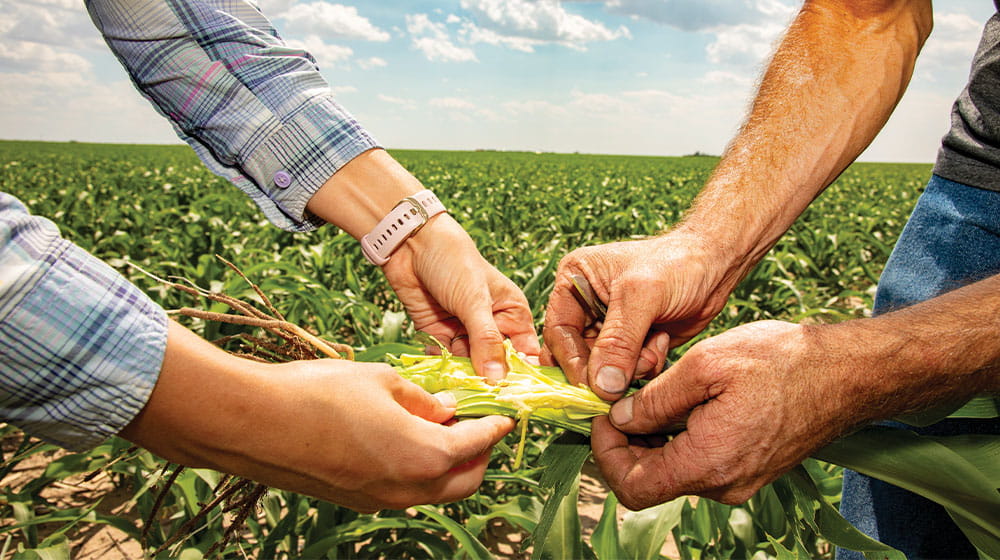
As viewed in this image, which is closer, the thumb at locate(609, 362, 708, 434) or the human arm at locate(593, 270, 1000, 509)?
the human arm at locate(593, 270, 1000, 509)

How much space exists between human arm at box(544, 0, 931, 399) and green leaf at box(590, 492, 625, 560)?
1.63ft

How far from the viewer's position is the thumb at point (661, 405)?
1337 mm

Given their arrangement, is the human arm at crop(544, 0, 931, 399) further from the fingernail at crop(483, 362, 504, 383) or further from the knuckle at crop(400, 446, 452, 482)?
the knuckle at crop(400, 446, 452, 482)

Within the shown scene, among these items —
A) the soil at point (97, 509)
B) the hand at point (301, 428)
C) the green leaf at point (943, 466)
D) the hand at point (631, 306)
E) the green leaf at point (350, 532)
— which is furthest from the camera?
the soil at point (97, 509)

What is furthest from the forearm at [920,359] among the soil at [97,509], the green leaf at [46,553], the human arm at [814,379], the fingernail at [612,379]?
the soil at [97,509]

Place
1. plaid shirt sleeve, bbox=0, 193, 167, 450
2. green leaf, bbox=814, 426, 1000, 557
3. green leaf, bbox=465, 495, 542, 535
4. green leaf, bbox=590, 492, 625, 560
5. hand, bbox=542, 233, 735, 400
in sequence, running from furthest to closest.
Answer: green leaf, bbox=465, 495, 542, 535
green leaf, bbox=590, 492, 625, 560
hand, bbox=542, 233, 735, 400
green leaf, bbox=814, 426, 1000, 557
plaid shirt sleeve, bbox=0, 193, 167, 450

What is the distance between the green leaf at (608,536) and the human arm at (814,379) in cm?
63

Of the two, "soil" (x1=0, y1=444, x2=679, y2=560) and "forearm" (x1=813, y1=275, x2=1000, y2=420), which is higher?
"forearm" (x1=813, y1=275, x2=1000, y2=420)

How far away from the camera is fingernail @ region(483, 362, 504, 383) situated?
1.68 meters

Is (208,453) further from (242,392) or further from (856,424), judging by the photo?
(856,424)

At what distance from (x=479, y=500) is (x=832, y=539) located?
5.04ft

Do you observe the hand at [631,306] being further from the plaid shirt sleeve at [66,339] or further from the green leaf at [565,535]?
the plaid shirt sleeve at [66,339]

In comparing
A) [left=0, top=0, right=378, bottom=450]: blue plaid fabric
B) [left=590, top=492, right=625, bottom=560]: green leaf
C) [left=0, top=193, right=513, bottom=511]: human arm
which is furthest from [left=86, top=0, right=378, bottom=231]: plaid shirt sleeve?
[left=590, top=492, right=625, bottom=560]: green leaf

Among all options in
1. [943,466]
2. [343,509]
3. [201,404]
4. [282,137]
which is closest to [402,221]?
[282,137]
